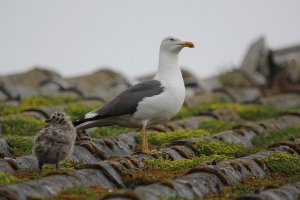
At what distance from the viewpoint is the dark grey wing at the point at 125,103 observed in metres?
10.2

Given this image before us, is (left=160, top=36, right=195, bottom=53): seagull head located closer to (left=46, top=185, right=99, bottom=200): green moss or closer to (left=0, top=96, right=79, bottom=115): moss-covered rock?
(left=0, top=96, right=79, bottom=115): moss-covered rock

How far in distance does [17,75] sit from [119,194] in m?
15.6

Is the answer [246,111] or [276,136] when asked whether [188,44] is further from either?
[246,111]

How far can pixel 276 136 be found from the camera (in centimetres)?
1262

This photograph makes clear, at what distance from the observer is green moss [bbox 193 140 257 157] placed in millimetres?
9836

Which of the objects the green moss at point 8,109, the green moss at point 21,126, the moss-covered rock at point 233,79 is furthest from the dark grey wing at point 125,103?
the moss-covered rock at point 233,79

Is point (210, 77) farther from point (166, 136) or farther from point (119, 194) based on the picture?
point (119, 194)

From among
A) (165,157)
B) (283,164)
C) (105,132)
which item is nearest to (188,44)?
(105,132)

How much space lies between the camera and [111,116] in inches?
405

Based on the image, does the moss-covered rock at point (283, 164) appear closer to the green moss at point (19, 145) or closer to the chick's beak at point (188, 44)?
the chick's beak at point (188, 44)

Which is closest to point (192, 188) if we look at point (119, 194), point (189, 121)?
point (119, 194)

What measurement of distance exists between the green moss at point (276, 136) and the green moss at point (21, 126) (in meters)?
3.36

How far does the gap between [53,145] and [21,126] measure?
3720 millimetres

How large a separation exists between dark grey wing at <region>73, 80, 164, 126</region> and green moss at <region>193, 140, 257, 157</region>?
37.8 inches
